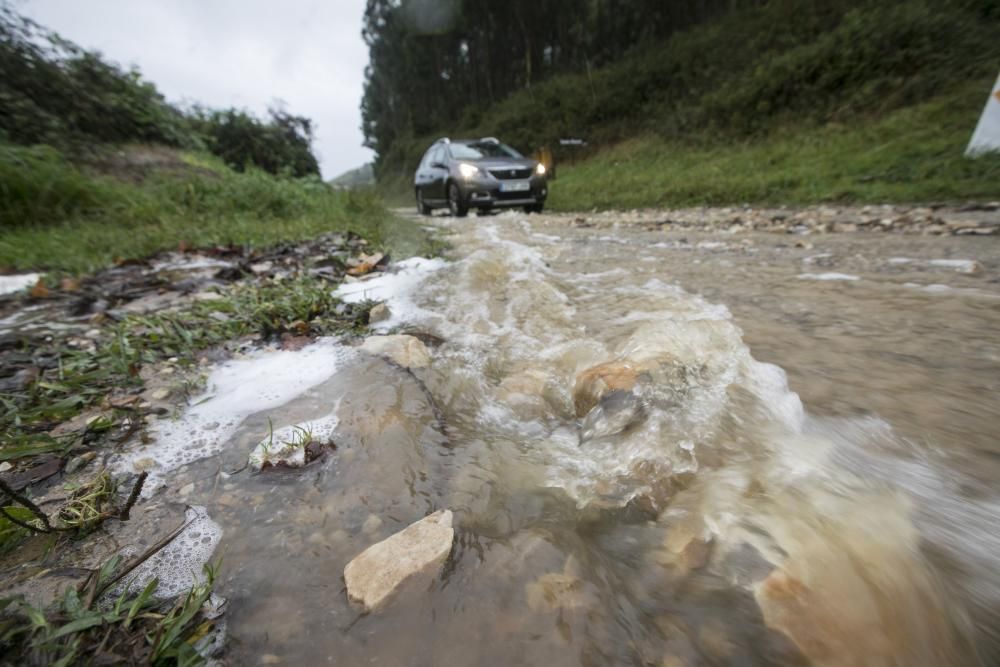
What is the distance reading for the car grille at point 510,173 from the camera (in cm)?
664

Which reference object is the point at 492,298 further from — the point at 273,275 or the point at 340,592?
the point at 340,592

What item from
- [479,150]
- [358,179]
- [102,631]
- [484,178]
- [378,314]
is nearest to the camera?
[102,631]

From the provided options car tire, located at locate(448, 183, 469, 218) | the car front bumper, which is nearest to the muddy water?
the car front bumper

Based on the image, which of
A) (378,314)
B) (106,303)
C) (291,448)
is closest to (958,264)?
(378,314)

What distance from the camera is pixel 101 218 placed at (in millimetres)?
4242

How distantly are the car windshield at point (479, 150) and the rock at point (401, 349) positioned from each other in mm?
6138

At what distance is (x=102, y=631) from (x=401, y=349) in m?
1.00

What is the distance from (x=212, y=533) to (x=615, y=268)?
245cm

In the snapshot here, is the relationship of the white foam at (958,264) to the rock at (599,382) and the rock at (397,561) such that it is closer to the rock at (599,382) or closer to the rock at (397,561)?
the rock at (599,382)

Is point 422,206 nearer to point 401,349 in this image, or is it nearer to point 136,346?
point 136,346

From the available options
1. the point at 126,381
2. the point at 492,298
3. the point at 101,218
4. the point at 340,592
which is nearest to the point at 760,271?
the point at 492,298

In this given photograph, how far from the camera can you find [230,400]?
1.27 metres

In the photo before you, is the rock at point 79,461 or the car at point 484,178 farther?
the car at point 484,178

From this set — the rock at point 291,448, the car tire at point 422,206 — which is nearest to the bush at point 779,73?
the car tire at point 422,206
